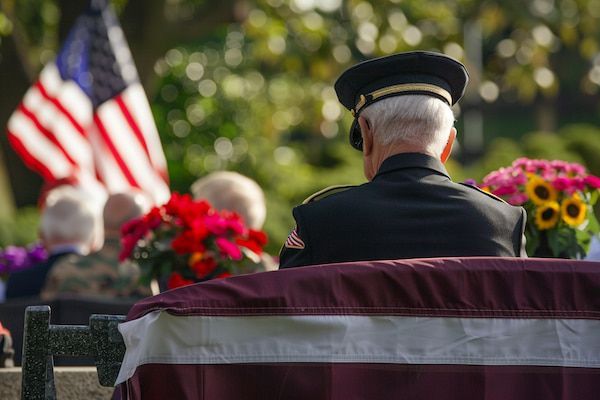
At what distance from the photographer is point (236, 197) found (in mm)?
6762

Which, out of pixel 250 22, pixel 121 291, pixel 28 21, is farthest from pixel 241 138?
pixel 121 291

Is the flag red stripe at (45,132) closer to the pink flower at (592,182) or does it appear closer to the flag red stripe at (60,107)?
the flag red stripe at (60,107)

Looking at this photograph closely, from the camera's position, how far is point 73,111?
35.8 ft

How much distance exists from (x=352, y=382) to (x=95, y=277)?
12.3ft

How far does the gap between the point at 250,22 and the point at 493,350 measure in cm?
1192

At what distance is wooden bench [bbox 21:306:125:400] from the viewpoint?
2.95 m

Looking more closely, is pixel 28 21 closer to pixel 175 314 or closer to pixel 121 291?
pixel 121 291

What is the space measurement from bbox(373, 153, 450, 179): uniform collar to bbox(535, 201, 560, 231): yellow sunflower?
1.48 m

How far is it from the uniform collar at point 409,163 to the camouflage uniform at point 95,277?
2953 mm

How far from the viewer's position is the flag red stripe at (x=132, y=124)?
10484mm

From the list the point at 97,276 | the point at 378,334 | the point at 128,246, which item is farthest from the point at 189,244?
the point at 378,334

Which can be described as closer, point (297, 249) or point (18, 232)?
point (297, 249)

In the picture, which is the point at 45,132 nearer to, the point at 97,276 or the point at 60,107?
the point at 60,107

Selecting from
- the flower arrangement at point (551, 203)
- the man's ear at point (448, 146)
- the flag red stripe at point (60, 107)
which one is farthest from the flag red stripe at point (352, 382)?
the flag red stripe at point (60, 107)
